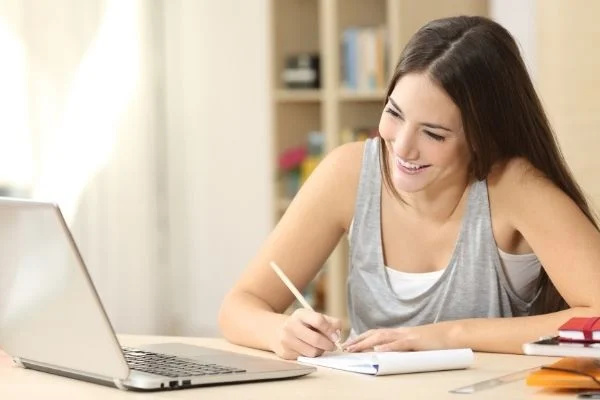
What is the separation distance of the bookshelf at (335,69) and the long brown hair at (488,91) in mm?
1928

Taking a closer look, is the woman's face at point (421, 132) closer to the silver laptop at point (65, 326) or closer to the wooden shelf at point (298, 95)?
the silver laptop at point (65, 326)

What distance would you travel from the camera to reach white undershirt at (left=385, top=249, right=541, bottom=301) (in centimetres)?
203

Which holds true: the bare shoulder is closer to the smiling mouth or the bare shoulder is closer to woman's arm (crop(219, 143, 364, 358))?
woman's arm (crop(219, 143, 364, 358))

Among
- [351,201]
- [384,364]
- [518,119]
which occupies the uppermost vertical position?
[518,119]

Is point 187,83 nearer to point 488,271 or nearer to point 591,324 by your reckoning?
point 488,271

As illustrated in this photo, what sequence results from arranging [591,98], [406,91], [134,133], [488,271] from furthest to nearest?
1. [134,133]
2. [591,98]
3. [488,271]
4. [406,91]

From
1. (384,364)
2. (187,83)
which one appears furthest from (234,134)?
(384,364)

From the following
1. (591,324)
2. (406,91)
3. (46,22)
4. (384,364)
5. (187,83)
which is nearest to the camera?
(591,324)

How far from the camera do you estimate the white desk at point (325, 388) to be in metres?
1.39

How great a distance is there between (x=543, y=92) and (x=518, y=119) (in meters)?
1.50

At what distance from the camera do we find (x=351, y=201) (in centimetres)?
211

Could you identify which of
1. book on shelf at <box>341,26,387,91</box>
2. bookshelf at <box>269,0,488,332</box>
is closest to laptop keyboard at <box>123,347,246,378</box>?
bookshelf at <box>269,0,488,332</box>

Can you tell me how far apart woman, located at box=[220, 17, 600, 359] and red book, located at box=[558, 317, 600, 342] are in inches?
13.7

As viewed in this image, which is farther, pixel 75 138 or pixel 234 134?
pixel 234 134
